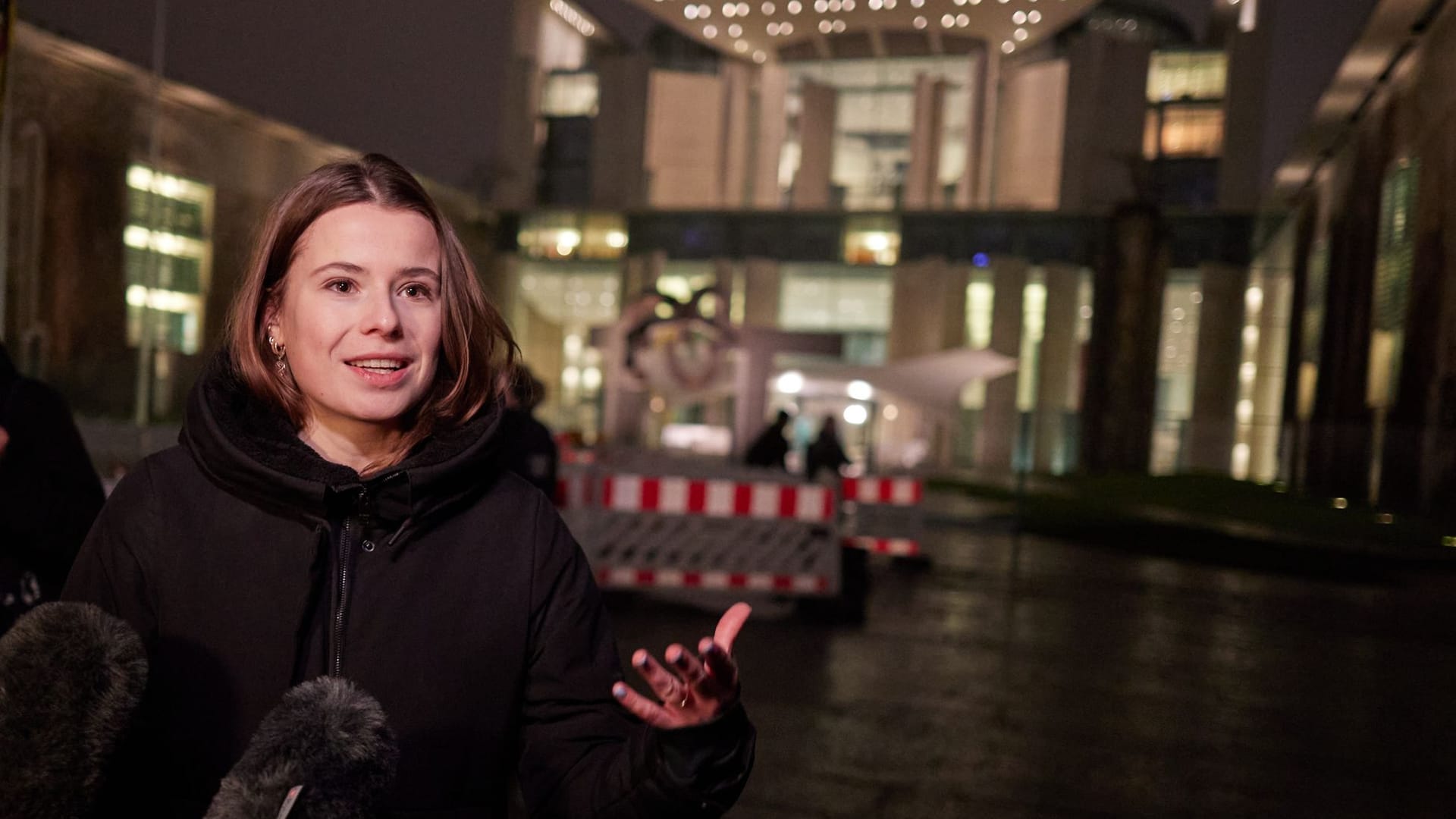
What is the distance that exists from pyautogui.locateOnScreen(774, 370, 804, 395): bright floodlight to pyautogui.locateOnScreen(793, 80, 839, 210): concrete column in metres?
15.5

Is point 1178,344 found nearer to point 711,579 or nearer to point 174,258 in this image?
point 174,258

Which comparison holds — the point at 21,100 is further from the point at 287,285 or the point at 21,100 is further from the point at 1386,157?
the point at 1386,157

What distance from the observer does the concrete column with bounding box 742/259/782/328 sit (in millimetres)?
36125

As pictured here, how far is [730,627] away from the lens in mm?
1455

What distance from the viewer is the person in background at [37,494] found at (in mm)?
2779

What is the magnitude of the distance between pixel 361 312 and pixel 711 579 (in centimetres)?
788

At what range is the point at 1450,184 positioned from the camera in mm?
16641

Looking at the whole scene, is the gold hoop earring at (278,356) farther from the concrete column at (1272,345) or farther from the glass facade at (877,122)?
the glass facade at (877,122)

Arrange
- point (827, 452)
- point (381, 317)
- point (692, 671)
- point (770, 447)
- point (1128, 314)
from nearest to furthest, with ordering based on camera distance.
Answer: point (692, 671) < point (381, 317) < point (770, 447) < point (827, 452) < point (1128, 314)

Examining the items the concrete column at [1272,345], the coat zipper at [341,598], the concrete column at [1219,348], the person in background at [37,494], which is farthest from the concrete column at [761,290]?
the coat zipper at [341,598]

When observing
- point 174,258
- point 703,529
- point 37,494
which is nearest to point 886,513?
point 703,529

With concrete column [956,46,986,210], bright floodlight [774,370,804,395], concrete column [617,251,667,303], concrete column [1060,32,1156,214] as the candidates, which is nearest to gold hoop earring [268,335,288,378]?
bright floodlight [774,370,804,395]

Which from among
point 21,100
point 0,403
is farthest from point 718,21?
point 0,403

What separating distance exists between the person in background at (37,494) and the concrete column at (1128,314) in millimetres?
30314
